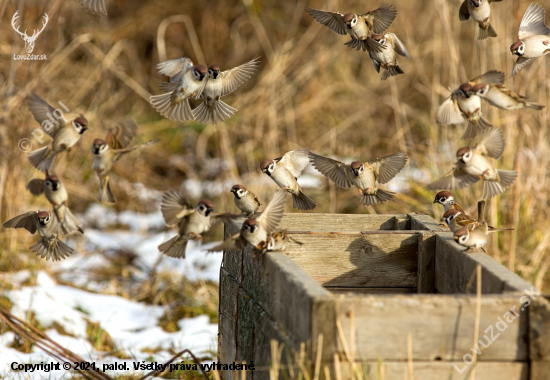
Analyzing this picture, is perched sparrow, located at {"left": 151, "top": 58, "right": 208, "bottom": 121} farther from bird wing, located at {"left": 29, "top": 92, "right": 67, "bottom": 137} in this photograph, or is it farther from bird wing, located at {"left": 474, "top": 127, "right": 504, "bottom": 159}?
bird wing, located at {"left": 474, "top": 127, "right": 504, "bottom": 159}

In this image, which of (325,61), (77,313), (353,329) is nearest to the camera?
(353,329)

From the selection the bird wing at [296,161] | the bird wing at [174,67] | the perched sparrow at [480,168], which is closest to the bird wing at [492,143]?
the perched sparrow at [480,168]

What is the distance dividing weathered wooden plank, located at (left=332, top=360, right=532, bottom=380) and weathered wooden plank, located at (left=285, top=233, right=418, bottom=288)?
97cm

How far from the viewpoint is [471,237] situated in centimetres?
260

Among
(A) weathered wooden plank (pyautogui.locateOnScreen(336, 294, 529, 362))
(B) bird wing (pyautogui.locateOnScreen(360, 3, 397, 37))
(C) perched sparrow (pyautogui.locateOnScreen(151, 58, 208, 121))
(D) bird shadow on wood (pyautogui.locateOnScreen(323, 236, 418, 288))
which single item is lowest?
(A) weathered wooden plank (pyautogui.locateOnScreen(336, 294, 529, 362))

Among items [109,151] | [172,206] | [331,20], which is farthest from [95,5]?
[331,20]

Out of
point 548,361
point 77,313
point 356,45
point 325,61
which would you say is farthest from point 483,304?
point 325,61

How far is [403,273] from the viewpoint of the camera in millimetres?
3041

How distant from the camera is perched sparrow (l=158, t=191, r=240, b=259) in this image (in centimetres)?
270

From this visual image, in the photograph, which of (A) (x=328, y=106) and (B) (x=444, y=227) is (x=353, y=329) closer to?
(B) (x=444, y=227)

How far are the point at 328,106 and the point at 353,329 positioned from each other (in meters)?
6.98

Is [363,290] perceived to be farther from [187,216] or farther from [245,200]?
[187,216]

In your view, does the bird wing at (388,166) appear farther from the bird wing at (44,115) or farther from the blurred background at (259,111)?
the blurred background at (259,111)

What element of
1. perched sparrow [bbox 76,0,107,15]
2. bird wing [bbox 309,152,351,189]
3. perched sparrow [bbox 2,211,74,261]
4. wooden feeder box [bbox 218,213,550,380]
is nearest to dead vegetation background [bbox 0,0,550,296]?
bird wing [bbox 309,152,351,189]
